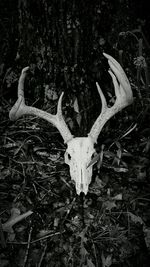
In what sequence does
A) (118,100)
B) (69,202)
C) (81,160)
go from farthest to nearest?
(69,202), (118,100), (81,160)

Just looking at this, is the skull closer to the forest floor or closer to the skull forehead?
the skull forehead

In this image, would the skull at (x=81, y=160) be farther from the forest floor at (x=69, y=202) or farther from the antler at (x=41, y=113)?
the forest floor at (x=69, y=202)

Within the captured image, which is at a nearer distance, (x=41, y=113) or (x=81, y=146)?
(x=81, y=146)

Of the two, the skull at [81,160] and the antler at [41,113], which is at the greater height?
the antler at [41,113]

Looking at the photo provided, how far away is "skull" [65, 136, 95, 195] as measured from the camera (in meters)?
2.09

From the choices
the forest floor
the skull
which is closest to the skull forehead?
the skull

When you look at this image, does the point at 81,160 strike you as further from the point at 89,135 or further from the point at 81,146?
the point at 89,135

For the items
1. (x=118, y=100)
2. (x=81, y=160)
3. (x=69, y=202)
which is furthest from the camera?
(x=69, y=202)

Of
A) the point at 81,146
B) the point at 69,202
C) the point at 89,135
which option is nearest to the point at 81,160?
the point at 81,146

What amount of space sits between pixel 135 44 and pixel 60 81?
93cm

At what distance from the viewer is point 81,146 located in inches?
84.4

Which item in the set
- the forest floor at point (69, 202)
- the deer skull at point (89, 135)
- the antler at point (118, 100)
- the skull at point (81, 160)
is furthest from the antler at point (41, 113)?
the forest floor at point (69, 202)

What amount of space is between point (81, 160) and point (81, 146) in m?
0.11

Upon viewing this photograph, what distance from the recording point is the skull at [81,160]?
82.3 inches
